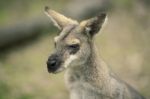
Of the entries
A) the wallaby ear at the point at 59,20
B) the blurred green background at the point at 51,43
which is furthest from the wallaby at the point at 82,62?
the blurred green background at the point at 51,43

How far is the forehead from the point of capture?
37.5 feet

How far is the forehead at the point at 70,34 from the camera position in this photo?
37.5 ft

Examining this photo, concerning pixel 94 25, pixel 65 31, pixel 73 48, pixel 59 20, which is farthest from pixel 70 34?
pixel 59 20

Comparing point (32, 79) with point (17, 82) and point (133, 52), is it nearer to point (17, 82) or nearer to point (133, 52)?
point (17, 82)

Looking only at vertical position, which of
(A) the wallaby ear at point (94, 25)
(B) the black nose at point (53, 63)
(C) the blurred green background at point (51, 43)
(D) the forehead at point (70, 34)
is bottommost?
(B) the black nose at point (53, 63)

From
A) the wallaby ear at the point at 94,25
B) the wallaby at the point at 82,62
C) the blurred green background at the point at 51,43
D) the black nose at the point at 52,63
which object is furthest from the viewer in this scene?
the blurred green background at the point at 51,43

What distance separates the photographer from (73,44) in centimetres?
1141

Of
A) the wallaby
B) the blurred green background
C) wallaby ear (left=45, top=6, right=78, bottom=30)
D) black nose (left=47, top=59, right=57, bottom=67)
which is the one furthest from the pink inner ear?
the blurred green background

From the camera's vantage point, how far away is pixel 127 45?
18672 millimetres

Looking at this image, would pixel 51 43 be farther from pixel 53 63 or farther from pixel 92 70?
pixel 53 63

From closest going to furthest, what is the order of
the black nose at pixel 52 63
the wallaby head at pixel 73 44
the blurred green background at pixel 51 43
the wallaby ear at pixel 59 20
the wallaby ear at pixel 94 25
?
the black nose at pixel 52 63 < the wallaby head at pixel 73 44 < the wallaby ear at pixel 94 25 < the wallaby ear at pixel 59 20 < the blurred green background at pixel 51 43

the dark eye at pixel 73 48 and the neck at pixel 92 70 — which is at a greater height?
the dark eye at pixel 73 48

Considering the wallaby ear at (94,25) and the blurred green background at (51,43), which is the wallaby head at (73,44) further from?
the blurred green background at (51,43)

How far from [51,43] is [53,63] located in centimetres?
780
